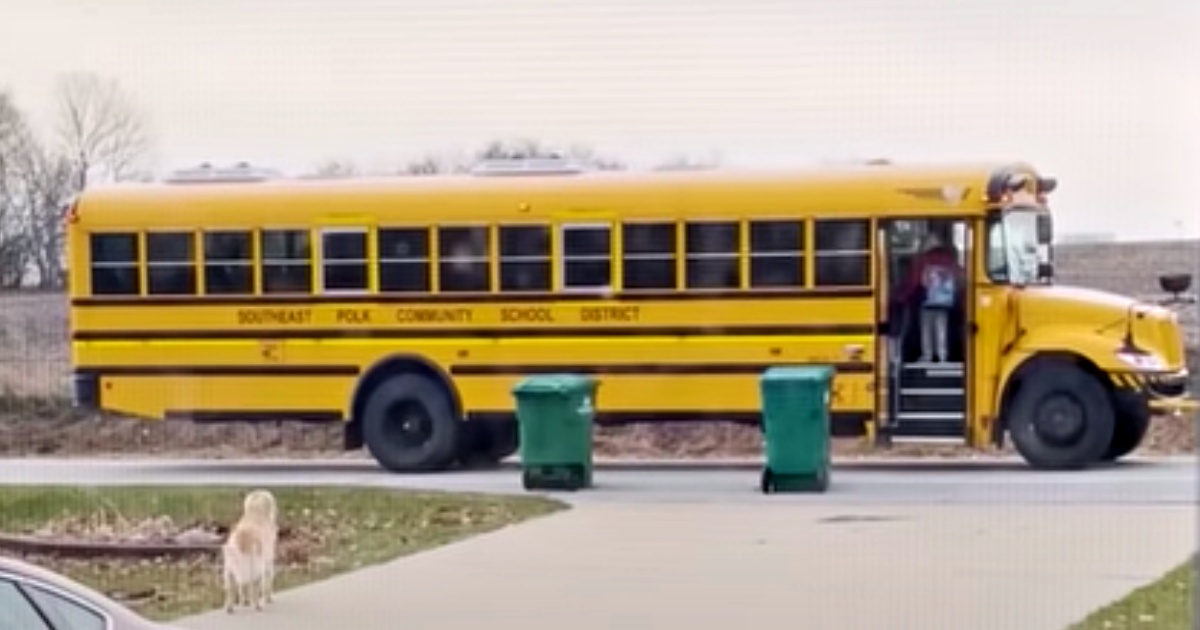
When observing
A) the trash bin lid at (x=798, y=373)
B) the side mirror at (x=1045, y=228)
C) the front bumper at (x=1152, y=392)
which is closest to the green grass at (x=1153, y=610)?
the side mirror at (x=1045, y=228)

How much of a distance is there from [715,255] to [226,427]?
6.84ft

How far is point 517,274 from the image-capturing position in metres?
10.3

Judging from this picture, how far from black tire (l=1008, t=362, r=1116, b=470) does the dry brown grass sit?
13.0 inches

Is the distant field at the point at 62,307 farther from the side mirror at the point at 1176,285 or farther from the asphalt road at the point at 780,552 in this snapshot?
the asphalt road at the point at 780,552

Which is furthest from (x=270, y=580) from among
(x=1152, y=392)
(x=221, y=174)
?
(x=1152, y=392)

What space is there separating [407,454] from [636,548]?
9.29ft

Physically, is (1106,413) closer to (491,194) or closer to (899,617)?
(491,194)

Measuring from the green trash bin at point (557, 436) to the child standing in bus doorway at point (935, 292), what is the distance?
54.3 inches

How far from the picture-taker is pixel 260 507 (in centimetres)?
764

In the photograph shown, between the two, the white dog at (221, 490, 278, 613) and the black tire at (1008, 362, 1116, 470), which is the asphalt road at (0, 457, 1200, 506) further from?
the white dog at (221, 490, 278, 613)

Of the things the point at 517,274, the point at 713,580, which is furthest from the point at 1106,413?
the point at 713,580

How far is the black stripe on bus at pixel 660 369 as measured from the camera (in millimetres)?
9820

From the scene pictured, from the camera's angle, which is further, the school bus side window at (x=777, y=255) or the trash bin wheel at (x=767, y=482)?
the school bus side window at (x=777, y=255)

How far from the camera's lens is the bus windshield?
9281mm
